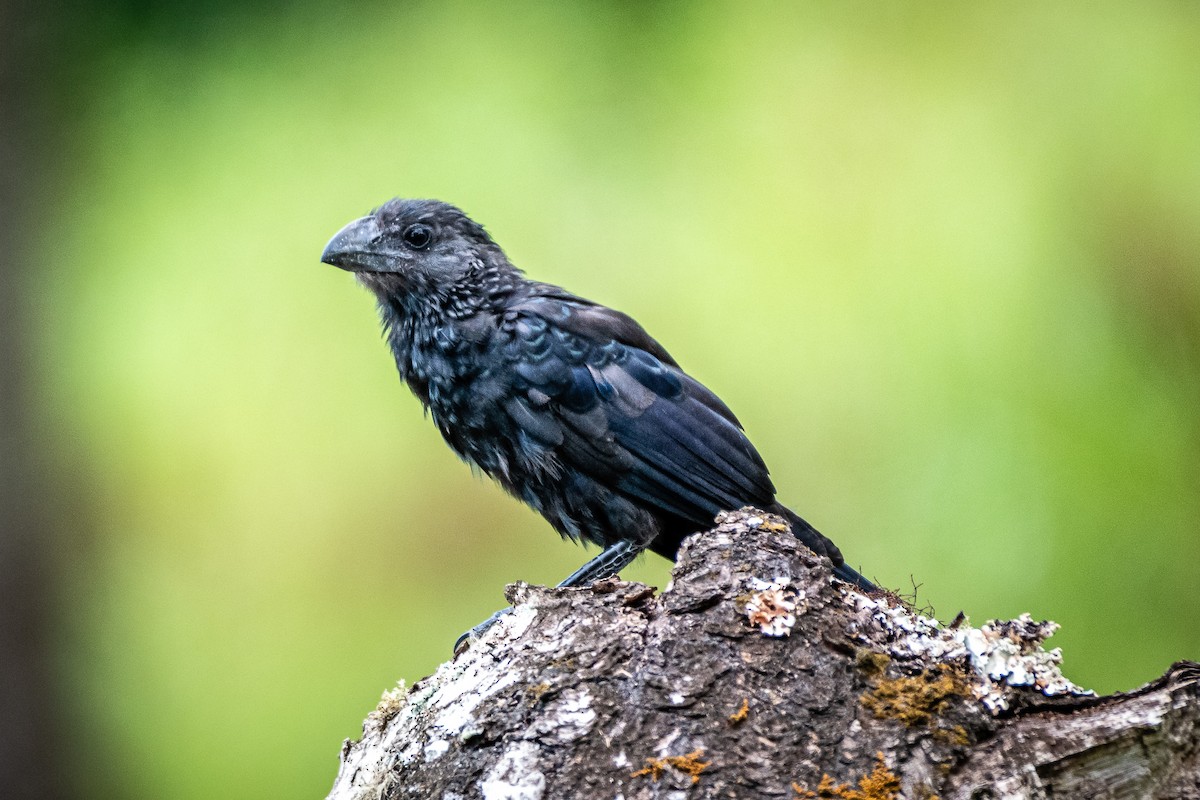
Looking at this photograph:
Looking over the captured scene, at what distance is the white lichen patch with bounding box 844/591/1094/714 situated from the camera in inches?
84.0

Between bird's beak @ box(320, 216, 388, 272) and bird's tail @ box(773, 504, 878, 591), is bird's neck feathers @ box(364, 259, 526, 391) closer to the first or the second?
bird's beak @ box(320, 216, 388, 272)

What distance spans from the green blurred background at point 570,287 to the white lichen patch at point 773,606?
225 cm

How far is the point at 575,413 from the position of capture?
3541 mm

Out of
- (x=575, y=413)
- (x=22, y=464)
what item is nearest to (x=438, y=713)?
(x=575, y=413)

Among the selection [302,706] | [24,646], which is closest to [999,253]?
[302,706]

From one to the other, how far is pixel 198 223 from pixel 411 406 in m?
1.24

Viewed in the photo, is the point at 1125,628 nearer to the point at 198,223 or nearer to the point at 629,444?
the point at 629,444

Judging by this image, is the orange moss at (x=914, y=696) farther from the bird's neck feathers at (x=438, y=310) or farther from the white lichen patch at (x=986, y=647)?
the bird's neck feathers at (x=438, y=310)

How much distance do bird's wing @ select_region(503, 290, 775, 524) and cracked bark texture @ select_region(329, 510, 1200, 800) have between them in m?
1.02

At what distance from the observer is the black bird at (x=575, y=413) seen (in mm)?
3479

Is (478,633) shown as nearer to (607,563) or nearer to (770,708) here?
(607,563)

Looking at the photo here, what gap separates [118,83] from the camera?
5199 millimetres

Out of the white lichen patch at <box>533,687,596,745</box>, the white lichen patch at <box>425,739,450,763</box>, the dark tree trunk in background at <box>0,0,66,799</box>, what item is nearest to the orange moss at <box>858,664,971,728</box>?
the white lichen patch at <box>533,687,596,745</box>

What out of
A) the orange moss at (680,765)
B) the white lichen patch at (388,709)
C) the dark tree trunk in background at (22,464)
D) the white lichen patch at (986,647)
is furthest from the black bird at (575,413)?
the dark tree trunk in background at (22,464)
